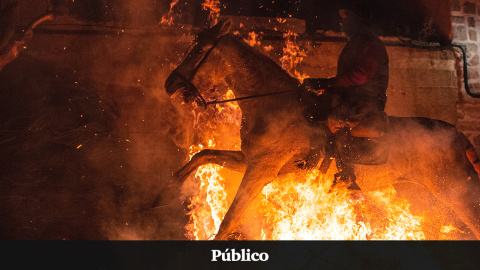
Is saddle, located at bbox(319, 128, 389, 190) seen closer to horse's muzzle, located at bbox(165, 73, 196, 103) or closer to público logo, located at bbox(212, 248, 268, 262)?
público logo, located at bbox(212, 248, 268, 262)

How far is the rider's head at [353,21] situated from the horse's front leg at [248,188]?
1.73m

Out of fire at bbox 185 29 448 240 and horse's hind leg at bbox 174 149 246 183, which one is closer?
horse's hind leg at bbox 174 149 246 183

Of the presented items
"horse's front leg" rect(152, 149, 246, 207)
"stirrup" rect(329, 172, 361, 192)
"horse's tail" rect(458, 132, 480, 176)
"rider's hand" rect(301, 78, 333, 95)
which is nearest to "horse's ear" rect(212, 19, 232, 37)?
"rider's hand" rect(301, 78, 333, 95)

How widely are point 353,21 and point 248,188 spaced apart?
237 centimetres

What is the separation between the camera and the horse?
14.3ft

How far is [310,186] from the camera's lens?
472cm

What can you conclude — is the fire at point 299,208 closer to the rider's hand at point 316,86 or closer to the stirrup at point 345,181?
the stirrup at point 345,181

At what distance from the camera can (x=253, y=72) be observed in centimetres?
445

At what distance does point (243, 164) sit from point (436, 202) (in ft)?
9.64

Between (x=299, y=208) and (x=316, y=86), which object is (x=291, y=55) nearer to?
(x=316, y=86)

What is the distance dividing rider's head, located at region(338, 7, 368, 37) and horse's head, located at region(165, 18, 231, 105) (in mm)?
1460

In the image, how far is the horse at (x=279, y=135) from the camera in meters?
4.37

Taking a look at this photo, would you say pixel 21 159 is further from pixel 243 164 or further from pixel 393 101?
pixel 393 101

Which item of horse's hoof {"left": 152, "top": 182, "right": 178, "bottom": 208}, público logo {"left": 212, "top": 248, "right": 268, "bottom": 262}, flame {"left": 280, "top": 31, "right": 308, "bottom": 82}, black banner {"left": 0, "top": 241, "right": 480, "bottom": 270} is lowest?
black banner {"left": 0, "top": 241, "right": 480, "bottom": 270}
